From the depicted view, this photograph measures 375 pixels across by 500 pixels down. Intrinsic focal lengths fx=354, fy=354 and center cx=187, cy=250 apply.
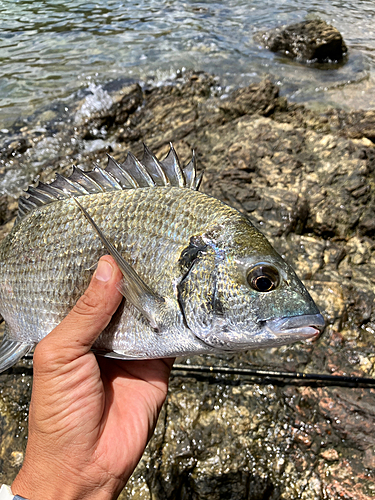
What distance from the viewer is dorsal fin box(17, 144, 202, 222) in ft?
7.38

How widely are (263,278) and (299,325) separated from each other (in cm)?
28

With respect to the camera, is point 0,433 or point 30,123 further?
point 30,123

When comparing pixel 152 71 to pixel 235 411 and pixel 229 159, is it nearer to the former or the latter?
pixel 229 159

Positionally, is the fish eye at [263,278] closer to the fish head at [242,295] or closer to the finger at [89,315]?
the fish head at [242,295]

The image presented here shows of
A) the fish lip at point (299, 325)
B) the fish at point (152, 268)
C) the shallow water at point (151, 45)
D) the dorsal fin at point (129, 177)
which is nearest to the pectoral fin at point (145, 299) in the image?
the fish at point (152, 268)

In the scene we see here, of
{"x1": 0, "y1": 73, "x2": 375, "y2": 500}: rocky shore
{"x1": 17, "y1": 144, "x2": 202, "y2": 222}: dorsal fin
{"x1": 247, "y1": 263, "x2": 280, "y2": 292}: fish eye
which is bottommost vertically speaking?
{"x1": 0, "y1": 73, "x2": 375, "y2": 500}: rocky shore

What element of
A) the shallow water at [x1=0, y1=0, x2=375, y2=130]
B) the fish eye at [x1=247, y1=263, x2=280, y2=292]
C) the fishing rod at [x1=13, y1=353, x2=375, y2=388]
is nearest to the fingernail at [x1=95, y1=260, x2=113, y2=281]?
the fish eye at [x1=247, y1=263, x2=280, y2=292]

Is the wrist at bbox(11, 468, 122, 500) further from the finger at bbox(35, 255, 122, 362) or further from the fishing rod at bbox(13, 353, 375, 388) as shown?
the fishing rod at bbox(13, 353, 375, 388)

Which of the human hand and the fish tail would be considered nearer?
the human hand

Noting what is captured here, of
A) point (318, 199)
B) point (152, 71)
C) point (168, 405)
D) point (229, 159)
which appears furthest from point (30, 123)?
point (168, 405)

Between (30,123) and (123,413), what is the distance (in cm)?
719

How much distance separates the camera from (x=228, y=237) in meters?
1.89

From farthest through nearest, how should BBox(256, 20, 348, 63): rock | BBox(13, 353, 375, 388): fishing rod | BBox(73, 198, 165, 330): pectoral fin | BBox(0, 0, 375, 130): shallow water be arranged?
BBox(256, 20, 348, 63): rock → BBox(0, 0, 375, 130): shallow water → BBox(13, 353, 375, 388): fishing rod → BBox(73, 198, 165, 330): pectoral fin

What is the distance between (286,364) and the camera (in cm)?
311
